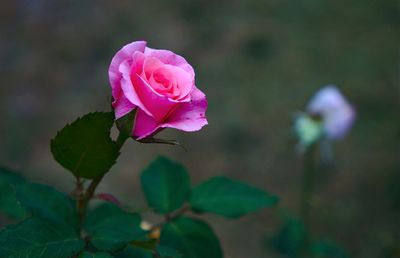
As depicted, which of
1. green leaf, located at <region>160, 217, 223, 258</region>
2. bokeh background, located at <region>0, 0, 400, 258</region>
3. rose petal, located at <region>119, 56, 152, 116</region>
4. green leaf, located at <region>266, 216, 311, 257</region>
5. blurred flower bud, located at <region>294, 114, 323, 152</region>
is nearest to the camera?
rose petal, located at <region>119, 56, 152, 116</region>

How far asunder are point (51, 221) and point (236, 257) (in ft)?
5.35

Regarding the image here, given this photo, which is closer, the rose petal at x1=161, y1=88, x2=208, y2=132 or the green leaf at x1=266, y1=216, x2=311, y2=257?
the rose petal at x1=161, y1=88, x2=208, y2=132

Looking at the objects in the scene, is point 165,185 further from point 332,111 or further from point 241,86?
point 241,86

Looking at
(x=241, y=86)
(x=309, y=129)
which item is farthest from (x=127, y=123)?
(x=241, y=86)

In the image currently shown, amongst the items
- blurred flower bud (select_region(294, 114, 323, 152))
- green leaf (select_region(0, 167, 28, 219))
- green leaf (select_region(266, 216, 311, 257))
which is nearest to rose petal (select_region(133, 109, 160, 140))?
green leaf (select_region(0, 167, 28, 219))

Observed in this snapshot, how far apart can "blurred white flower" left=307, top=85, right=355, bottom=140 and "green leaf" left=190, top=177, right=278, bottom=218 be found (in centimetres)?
64

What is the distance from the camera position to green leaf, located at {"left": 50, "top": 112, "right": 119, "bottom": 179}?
0.64m

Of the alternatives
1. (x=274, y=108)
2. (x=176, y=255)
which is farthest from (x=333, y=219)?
(x=176, y=255)

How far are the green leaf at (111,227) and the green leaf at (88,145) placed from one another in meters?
0.06

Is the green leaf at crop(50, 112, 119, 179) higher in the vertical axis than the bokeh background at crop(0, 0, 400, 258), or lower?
higher

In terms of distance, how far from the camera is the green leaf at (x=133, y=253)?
68cm

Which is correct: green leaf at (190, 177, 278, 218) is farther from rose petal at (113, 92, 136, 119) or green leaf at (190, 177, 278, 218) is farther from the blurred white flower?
the blurred white flower

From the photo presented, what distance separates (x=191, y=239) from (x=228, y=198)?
0.07m

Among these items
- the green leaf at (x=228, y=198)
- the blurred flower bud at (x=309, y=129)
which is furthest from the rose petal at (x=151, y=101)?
the blurred flower bud at (x=309, y=129)
